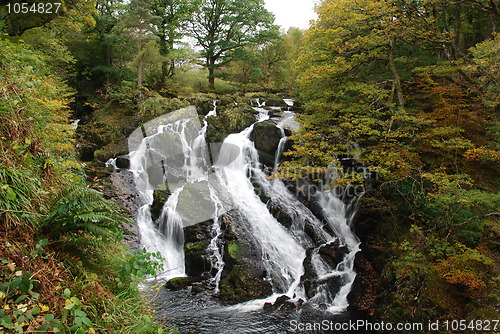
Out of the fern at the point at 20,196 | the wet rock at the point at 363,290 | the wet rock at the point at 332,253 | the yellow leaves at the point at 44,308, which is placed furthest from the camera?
the wet rock at the point at 332,253

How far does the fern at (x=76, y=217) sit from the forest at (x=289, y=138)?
21mm

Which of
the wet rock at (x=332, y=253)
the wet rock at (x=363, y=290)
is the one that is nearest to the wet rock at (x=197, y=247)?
the wet rock at (x=332, y=253)

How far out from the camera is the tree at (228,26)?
19734mm

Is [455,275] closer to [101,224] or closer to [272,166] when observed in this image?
[101,224]

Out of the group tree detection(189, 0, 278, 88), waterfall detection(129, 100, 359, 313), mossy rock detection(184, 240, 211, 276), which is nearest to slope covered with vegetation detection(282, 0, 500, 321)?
waterfall detection(129, 100, 359, 313)

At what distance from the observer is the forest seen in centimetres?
265

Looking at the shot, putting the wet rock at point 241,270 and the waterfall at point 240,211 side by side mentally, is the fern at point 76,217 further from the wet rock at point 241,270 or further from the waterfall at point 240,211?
the wet rock at point 241,270

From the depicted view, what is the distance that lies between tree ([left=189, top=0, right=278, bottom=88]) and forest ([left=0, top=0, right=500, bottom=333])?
0.41 ft

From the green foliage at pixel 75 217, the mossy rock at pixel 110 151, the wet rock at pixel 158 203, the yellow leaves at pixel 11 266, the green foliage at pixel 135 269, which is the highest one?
the mossy rock at pixel 110 151

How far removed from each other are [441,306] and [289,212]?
5.34 metres

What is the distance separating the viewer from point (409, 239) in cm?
777

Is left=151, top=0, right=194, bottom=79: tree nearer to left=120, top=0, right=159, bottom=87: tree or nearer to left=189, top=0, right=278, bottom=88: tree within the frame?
left=189, top=0, right=278, bottom=88: tree

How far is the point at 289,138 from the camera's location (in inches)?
360

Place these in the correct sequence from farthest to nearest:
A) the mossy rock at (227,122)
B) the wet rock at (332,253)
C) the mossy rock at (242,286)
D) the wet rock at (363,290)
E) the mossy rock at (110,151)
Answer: the mossy rock at (227,122) < the mossy rock at (110,151) < the wet rock at (332,253) < the mossy rock at (242,286) < the wet rock at (363,290)
